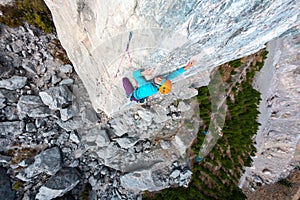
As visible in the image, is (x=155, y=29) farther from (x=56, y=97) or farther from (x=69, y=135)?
(x=69, y=135)

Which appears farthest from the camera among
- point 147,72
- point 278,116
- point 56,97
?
point 278,116

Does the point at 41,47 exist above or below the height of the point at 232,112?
above

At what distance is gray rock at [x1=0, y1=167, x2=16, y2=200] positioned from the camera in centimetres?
546

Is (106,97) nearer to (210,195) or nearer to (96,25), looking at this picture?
(96,25)

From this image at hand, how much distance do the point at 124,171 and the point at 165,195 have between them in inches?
74.9

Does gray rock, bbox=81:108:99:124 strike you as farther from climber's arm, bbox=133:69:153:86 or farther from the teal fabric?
climber's arm, bbox=133:69:153:86

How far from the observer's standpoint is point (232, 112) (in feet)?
23.8

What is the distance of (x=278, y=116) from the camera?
25.4 ft

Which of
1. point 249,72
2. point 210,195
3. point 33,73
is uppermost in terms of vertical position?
point 33,73

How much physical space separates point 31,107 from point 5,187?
102 inches

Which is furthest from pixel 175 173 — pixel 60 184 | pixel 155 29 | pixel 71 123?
pixel 155 29

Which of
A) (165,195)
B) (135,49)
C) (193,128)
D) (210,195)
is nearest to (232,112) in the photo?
(193,128)

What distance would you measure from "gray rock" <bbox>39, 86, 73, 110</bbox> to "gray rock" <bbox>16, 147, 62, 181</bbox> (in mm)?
1498

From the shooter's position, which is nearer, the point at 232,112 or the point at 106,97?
the point at 106,97
